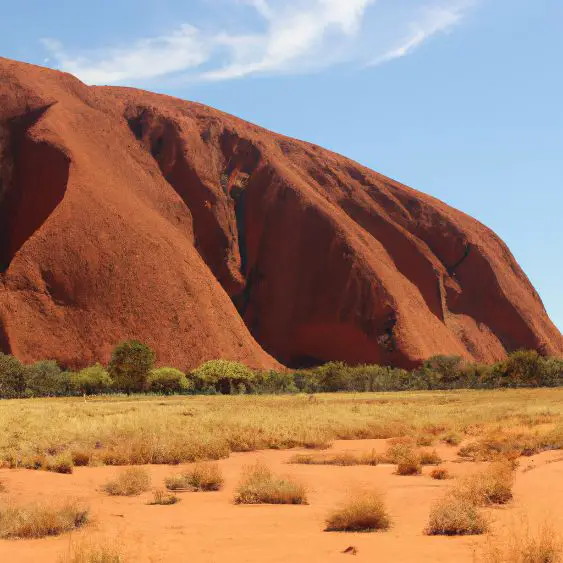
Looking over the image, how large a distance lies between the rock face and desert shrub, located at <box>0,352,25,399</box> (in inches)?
288

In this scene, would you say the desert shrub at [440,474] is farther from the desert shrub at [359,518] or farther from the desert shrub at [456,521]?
the desert shrub at [456,521]

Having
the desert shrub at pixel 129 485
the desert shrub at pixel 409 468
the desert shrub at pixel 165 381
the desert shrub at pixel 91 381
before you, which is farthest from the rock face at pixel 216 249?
the desert shrub at pixel 129 485

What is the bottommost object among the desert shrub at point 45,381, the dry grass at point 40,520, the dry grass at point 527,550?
the desert shrub at point 45,381

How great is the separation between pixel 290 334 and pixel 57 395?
3369 centimetres

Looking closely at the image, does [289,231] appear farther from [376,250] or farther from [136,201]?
[136,201]

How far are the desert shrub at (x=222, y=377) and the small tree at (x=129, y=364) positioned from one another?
582cm

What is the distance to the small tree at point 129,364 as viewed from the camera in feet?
176

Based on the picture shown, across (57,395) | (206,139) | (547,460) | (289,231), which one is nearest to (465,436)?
(547,460)

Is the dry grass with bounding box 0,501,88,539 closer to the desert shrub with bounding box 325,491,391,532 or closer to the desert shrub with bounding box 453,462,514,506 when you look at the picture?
the desert shrub with bounding box 325,491,391,532

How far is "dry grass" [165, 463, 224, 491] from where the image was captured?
12508 millimetres

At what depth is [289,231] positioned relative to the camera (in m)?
88.9

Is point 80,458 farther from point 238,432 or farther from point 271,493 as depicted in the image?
point 271,493

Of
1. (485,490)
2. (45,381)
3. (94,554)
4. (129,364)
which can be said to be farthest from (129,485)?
(45,381)

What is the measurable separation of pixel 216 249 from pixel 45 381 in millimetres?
36282
